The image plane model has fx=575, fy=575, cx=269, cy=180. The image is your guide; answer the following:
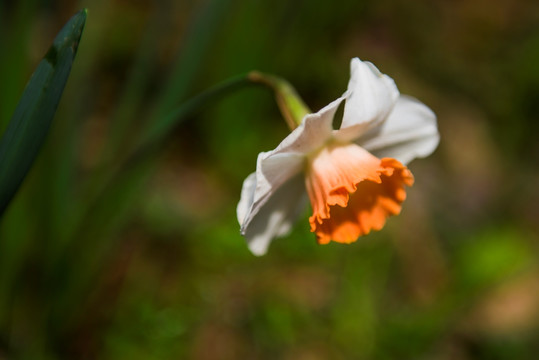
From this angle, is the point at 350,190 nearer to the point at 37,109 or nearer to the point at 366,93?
the point at 366,93

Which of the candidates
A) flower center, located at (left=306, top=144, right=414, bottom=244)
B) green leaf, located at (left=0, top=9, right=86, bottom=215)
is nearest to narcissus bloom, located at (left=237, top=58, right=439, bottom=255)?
flower center, located at (left=306, top=144, right=414, bottom=244)

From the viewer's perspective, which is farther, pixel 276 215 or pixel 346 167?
pixel 276 215

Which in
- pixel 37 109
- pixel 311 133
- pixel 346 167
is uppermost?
pixel 37 109

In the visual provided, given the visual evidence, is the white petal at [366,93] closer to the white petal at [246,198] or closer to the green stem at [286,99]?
the green stem at [286,99]

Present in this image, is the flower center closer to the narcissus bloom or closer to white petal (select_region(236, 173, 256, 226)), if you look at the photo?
the narcissus bloom

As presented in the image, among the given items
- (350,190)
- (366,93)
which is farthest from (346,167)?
(366,93)

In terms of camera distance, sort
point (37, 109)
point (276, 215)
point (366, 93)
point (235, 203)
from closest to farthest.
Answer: point (37, 109)
point (366, 93)
point (276, 215)
point (235, 203)
